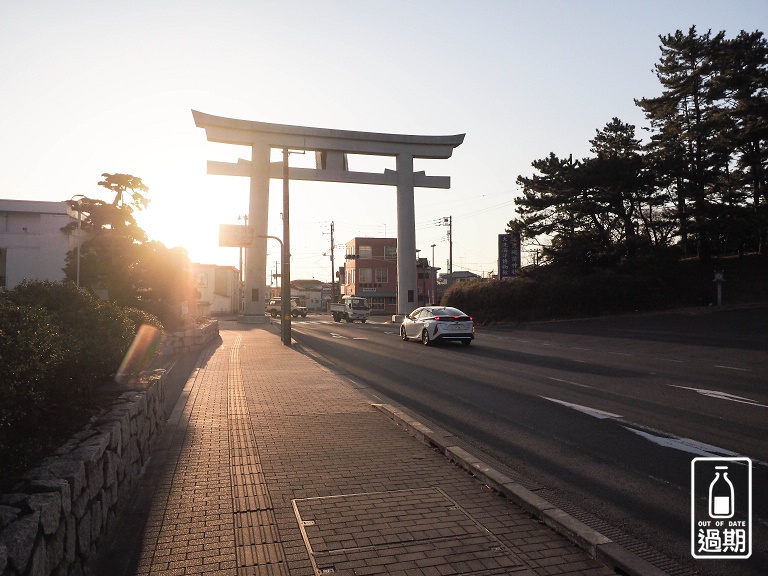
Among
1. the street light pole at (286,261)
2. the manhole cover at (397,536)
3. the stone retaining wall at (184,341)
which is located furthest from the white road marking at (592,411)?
the street light pole at (286,261)

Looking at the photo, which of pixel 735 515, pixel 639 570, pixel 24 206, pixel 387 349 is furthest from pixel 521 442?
pixel 24 206

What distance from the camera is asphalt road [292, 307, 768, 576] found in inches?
207

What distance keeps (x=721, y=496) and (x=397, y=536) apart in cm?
329

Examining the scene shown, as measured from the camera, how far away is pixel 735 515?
5211mm

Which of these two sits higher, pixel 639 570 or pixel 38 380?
pixel 38 380

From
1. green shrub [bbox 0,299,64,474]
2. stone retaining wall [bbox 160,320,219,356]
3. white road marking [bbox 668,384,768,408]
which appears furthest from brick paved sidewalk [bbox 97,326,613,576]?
stone retaining wall [bbox 160,320,219,356]

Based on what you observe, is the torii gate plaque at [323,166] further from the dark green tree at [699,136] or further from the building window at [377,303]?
the building window at [377,303]

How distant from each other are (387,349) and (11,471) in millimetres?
19922

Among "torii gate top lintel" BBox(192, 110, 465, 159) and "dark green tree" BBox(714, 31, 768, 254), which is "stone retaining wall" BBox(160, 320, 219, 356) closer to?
"torii gate top lintel" BBox(192, 110, 465, 159)

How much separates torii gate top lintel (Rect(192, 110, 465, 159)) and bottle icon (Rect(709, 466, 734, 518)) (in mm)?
39360

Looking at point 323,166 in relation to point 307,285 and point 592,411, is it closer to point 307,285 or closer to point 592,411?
point 592,411

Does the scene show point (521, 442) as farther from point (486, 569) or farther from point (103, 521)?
point (103, 521)

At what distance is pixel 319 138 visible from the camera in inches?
1736

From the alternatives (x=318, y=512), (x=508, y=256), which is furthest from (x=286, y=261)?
(x=508, y=256)
